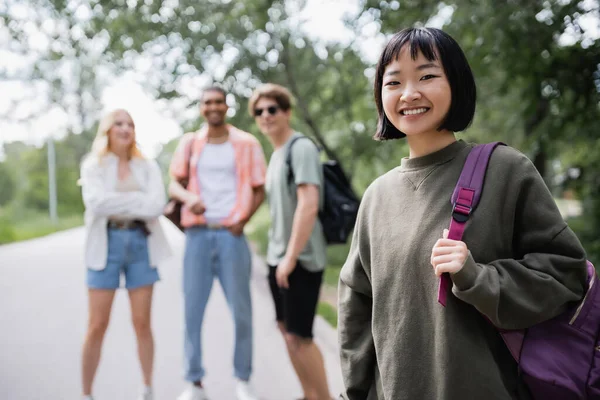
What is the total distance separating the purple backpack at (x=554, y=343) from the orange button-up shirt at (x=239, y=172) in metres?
2.38

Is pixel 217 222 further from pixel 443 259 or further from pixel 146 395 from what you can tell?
pixel 443 259

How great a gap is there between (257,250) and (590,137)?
27.9ft

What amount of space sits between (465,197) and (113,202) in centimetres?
254

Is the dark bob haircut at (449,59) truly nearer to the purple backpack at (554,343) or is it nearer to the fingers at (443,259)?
the purple backpack at (554,343)

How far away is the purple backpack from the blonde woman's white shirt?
248 cm

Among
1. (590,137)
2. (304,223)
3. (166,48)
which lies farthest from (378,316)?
(166,48)

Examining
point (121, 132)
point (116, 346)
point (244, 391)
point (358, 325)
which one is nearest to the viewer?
point (358, 325)

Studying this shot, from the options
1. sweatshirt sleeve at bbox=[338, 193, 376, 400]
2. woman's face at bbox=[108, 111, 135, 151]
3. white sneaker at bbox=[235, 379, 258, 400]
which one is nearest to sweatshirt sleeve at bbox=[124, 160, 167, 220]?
woman's face at bbox=[108, 111, 135, 151]

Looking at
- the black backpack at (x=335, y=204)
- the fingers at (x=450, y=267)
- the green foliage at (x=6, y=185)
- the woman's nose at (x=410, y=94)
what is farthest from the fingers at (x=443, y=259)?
the green foliage at (x=6, y=185)

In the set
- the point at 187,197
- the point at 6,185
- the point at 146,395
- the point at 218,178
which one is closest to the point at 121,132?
the point at 187,197

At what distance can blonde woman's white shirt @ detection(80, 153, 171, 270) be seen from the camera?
333 centimetres

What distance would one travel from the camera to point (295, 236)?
311 cm

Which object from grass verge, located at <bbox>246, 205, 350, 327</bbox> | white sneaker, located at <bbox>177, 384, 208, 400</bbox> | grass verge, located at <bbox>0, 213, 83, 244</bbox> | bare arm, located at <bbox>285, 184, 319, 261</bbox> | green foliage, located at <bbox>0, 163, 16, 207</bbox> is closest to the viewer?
bare arm, located at <bbox>285, 184, 319, 261</bbox>

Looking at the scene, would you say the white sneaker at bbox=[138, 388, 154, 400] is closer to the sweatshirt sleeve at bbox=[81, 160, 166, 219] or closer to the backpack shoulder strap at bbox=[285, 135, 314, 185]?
the sweatshirt sleeve at bbox=[81, 160, 166, 219]
